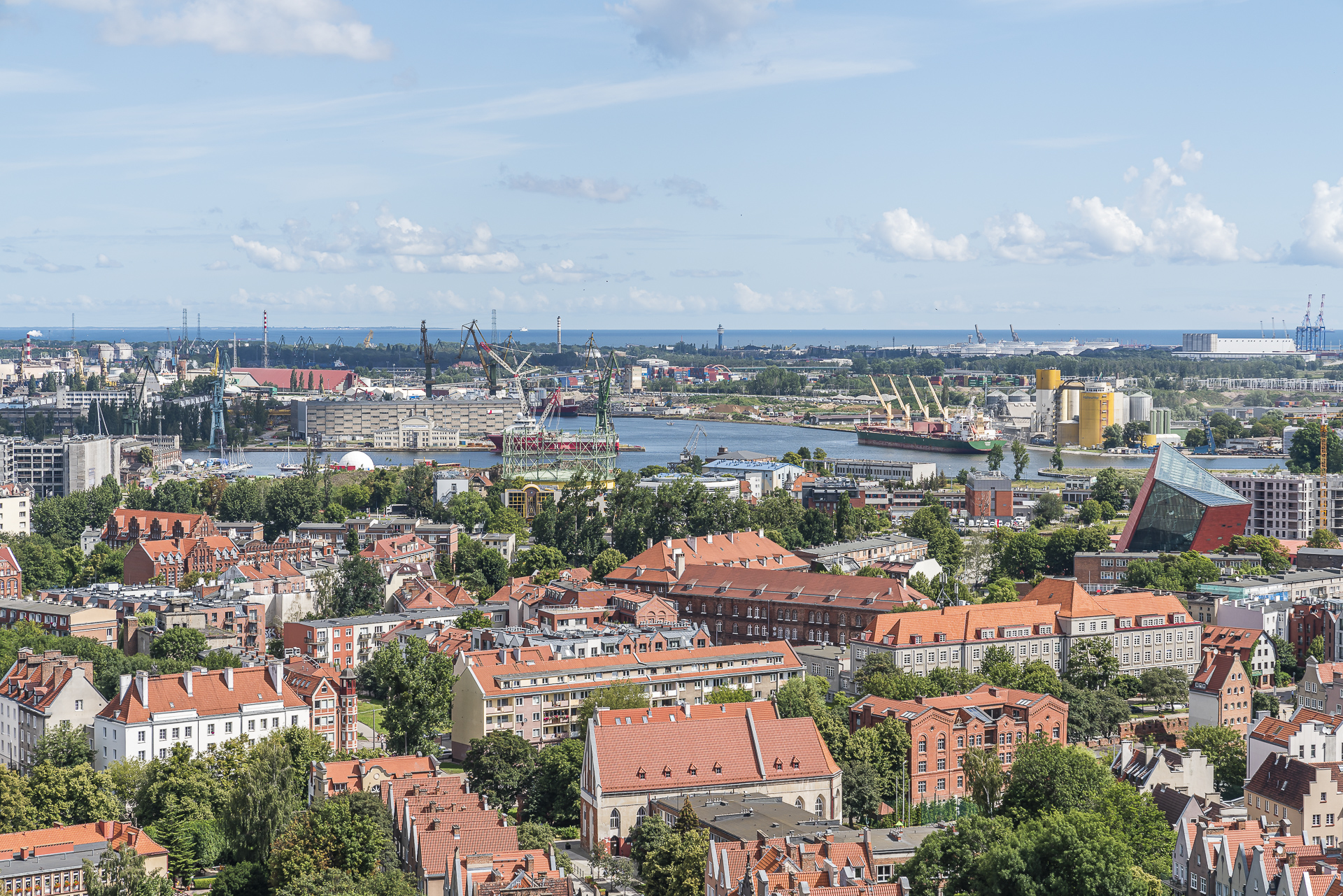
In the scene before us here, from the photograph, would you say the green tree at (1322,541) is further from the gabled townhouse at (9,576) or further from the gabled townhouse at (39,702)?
the gabled townhouse at (9,576)

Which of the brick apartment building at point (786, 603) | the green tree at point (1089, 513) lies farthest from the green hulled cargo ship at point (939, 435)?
the brick apartment building at point (786, 603)

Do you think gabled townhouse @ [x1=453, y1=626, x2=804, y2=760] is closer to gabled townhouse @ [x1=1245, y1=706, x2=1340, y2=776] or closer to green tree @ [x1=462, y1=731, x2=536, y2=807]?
green tree @ [x1=462, y1=731, x2=536, y2=807]

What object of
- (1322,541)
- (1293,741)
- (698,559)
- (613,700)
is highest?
(698,559)

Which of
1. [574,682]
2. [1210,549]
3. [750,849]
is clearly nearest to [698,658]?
[574,682]

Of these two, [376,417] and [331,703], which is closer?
[331,703]

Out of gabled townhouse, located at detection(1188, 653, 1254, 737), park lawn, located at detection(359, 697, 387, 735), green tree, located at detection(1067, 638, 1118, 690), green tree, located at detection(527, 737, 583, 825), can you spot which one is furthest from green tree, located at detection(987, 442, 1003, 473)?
green tree, located at detection(527, 737, 583, 825)

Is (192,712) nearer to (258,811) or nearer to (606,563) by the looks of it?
(258,811)

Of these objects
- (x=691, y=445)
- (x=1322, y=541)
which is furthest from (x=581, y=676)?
(x=691, y=445)
